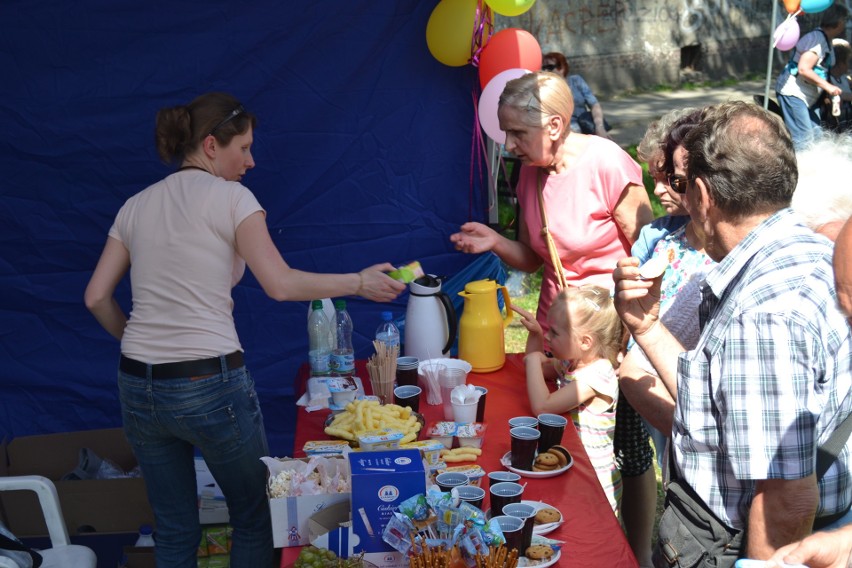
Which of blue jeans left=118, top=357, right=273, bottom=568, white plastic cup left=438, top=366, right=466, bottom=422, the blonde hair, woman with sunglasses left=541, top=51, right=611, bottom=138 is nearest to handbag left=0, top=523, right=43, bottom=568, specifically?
blue jeans left=118, top=357, right=273, bottom=568

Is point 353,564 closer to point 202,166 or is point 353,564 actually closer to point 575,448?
point 575,448

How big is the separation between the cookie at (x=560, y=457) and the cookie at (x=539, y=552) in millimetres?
369

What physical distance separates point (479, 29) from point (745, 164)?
66.7 inches

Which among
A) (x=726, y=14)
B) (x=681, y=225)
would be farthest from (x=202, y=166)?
(x=726, y=14)

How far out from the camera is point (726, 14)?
39.9ft

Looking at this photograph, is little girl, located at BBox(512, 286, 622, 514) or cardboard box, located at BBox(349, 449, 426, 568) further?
little girl, located at BBox(512, 286, 622, 514)

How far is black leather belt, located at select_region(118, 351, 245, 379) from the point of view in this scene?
7.41ft

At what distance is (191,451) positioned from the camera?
246cm

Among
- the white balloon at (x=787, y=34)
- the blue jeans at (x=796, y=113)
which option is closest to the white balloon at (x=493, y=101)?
the white balloon at (x=787, y=34)

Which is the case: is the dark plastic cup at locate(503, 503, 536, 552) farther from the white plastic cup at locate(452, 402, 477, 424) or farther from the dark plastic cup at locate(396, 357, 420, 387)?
the dark plastic cup at locate(396, 357, 420, 387)

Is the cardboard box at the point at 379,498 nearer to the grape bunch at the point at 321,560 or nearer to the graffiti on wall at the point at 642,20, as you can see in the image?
the grape bunch at the point at 321,560

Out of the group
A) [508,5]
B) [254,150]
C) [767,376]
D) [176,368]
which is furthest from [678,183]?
[254,150]

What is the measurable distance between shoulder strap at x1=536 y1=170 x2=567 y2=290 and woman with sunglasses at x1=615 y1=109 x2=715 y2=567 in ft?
0.82

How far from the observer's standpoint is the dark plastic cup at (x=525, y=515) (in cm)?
180
